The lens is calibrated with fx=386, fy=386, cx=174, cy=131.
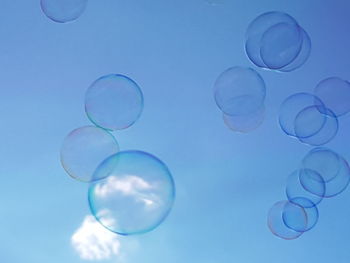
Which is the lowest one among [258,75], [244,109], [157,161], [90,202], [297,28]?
[90,202]

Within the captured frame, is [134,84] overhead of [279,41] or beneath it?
beneath

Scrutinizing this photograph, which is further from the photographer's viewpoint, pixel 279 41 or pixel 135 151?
pixel 279 41

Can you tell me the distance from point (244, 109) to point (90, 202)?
2983 millimetres

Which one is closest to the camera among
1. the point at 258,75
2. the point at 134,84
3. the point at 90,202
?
the point at 90,202

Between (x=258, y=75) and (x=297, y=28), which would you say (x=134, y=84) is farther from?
(x=297, y=28)

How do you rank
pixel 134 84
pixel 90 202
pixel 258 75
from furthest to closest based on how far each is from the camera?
pixel 258 75, pixel 134 84, pixel 90 202

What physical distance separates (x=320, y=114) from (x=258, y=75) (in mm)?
1391

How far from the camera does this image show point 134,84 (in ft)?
21.1

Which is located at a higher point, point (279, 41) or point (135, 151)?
point (279, 41)

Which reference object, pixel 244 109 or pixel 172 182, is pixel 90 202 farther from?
pixel 244 109

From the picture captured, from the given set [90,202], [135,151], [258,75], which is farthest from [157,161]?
[258,75]

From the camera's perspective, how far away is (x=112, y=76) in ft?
21.2

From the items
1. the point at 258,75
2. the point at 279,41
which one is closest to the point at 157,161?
the point at 258,75

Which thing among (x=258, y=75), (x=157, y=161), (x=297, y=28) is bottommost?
(x=157, y=161)
